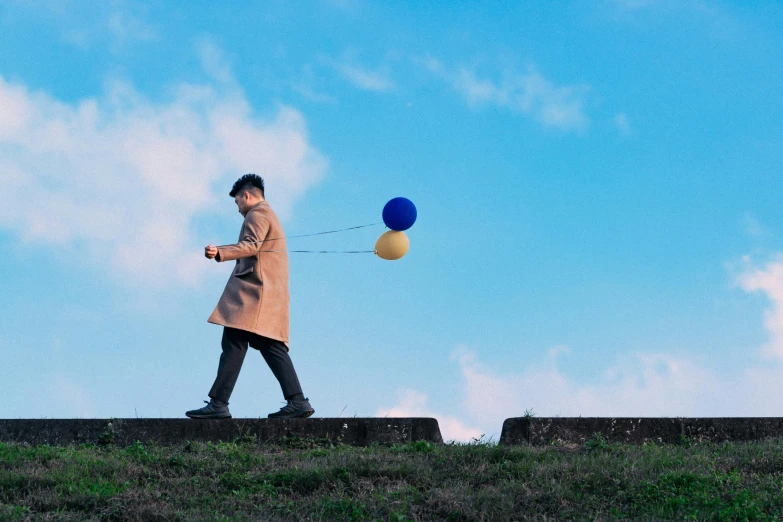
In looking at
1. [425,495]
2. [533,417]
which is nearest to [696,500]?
[425,495]

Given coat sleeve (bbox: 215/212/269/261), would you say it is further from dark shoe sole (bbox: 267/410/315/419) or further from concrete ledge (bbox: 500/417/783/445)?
concrete ledge (bbox: 500/417/783/445)

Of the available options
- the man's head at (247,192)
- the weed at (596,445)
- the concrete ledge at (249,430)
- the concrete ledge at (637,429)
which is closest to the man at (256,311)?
the man's head at (247,192)

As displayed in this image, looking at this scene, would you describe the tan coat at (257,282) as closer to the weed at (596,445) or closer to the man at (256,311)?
the man at (256,311)

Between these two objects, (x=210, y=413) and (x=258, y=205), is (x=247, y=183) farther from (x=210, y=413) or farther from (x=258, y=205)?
(x=210, y=413)

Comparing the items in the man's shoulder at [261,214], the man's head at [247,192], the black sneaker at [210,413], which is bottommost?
the black sneaker at [210,413]

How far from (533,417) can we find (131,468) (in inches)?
127

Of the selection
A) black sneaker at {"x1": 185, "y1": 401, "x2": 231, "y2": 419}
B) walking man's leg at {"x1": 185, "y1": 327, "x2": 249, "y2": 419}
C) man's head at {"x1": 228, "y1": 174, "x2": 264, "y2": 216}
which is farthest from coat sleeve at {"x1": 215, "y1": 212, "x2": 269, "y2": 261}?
black sneaker at {"x1": 185, "y1": 401, "x2": 231, "y2": 419}

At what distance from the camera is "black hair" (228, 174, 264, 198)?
8.33 metres

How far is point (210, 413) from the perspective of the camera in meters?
7.54

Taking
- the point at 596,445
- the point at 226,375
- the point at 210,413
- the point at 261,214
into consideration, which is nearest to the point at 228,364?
the point at 226,375

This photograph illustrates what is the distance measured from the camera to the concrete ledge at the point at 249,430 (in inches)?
279

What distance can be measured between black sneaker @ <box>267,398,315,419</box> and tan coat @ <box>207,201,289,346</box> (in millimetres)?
607

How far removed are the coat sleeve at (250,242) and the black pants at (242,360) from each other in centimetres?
70

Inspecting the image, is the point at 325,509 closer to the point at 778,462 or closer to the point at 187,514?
the point at 187,514
